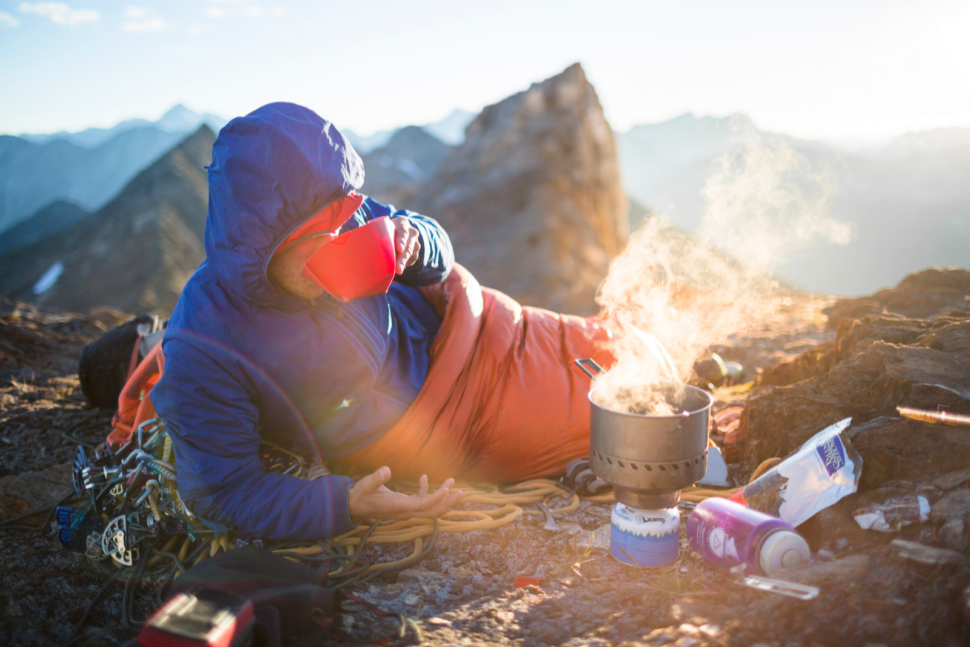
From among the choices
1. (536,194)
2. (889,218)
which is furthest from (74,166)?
(889,218)

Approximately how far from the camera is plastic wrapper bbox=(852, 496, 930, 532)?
159 centimetres

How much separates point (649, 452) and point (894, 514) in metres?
0.79

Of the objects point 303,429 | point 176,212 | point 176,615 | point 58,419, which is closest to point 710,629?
point 176,615

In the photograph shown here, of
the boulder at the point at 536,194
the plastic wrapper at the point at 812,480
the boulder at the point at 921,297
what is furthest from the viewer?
the boulder at the point at 536,194

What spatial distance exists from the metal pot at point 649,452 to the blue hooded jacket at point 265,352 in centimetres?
101

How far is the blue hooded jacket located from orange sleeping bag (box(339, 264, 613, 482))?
19cm

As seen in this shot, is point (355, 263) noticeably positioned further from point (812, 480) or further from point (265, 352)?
point (812, 480)

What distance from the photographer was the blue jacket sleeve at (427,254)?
2418 millimetres

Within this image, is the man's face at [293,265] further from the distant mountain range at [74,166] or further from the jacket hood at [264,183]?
the distant mountain range at [74,166]

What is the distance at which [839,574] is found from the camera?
1.46 meters

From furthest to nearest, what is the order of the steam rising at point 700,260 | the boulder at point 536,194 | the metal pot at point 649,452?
the boulder at point 536,194, the steam rising at point 700,260, the metal pot at point 649,452

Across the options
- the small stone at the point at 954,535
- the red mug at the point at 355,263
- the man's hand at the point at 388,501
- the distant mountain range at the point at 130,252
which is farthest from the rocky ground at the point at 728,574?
the distant mountain range at the point at 130,252

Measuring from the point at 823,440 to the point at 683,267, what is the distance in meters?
1.41

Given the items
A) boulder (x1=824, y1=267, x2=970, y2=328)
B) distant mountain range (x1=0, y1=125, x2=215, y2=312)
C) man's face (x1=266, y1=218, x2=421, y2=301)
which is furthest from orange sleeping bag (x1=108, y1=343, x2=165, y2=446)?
distant mountain range (x1=0, y1=125, x2=215, y2=312)
